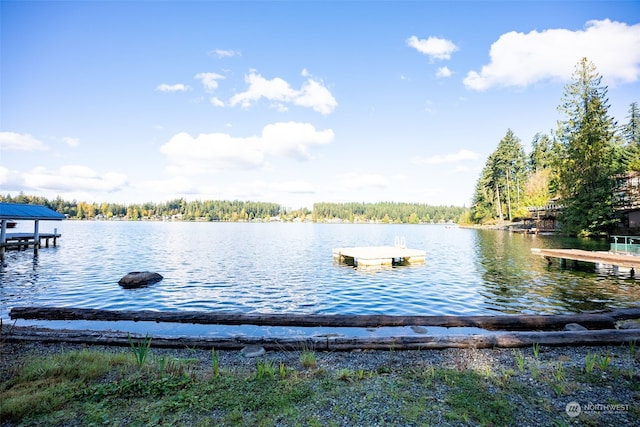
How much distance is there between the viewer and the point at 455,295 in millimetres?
15766

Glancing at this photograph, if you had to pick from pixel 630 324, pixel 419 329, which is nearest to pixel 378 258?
pixel 419 329

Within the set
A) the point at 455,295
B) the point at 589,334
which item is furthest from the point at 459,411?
the point at 455,295

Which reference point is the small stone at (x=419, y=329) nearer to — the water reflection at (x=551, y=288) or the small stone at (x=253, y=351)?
the small stone at (x=253, y=351)

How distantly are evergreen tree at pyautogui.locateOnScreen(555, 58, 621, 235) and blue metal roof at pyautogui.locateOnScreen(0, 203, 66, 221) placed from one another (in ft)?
203

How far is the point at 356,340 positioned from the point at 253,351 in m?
2.42

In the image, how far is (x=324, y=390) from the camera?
16.9 feet

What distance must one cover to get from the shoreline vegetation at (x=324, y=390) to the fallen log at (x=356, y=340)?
1.74 feet

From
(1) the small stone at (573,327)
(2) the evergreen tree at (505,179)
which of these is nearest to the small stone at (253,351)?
(1) the small stone at (573,327)

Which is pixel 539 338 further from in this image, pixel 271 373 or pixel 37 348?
pixel 37 348

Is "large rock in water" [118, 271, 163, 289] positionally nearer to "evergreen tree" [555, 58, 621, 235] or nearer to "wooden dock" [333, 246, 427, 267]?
"wooden dock" [333, 246, 427, 267]

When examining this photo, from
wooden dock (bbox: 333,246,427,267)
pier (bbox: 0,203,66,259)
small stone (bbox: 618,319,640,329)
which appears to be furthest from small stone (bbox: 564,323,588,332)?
pier (bbox: 0,203,66,259)

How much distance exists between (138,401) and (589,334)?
9.69 meters

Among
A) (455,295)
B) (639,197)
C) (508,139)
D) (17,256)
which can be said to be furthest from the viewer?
(508,139)

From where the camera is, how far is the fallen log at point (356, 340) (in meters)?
7.46
